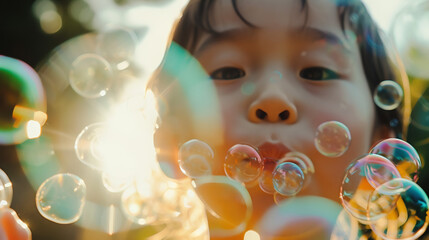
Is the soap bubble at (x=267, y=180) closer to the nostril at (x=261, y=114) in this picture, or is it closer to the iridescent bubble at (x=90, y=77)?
the nostril at (x=261, y=114)

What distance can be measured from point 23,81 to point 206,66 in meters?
1.10

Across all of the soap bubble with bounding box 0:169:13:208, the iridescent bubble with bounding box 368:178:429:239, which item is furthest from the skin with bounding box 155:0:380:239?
the soap bubble with bounding box 0:169:13:208

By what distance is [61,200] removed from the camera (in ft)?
6.10

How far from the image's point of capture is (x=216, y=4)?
5.18 feet

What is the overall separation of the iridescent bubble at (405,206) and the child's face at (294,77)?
16 cm

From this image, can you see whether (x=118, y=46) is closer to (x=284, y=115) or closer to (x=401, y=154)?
(x=284, y=115)

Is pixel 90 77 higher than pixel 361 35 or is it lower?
lower

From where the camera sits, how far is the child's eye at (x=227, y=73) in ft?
4.89

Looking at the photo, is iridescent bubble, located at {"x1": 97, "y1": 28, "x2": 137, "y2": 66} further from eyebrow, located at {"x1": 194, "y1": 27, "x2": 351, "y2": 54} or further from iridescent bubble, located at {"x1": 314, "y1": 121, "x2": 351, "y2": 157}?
iridescent bubble, located at {"x1": 314, "y1": 121, "x2": 351, "y2": 157}

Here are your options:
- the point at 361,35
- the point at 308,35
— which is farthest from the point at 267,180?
the point at 361,35

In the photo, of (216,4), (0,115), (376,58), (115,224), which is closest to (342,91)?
(376,58)

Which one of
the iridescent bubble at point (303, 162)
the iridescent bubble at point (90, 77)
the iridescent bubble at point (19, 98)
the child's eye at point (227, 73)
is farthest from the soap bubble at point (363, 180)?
the iridescent bubble at point (19, 98)

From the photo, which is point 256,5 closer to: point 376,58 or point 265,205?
point 376,58

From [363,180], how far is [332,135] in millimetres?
315
